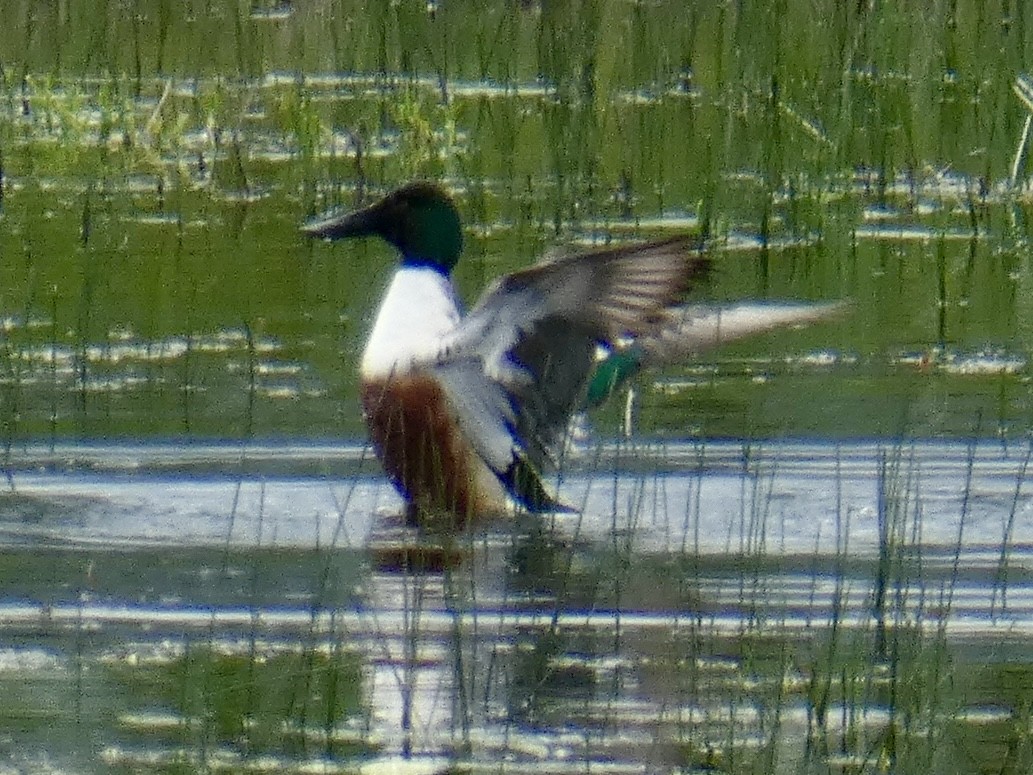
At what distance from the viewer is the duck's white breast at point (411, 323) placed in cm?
616

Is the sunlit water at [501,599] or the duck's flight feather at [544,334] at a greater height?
the duck's flight feather at [544,334]

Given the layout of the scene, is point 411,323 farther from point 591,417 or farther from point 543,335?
point 591,417

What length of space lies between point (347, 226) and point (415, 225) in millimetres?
297

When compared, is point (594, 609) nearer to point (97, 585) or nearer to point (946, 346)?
point (97, 585)

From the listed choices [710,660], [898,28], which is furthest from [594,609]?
[898,28]

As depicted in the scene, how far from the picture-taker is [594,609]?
5.17m

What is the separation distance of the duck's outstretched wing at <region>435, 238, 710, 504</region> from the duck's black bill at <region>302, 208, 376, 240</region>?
2.74 feet

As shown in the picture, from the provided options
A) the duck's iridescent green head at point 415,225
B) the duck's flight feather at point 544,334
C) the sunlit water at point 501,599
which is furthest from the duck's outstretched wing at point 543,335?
the duck's iridescent green head at point 415,225

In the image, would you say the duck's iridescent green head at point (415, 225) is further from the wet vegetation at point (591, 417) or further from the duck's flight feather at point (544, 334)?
the duck's flight feather at point (544, 334)

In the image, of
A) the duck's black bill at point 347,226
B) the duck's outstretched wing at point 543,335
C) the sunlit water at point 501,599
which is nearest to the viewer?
the sunlit water at point 501,599

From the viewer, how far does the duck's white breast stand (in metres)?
6.16

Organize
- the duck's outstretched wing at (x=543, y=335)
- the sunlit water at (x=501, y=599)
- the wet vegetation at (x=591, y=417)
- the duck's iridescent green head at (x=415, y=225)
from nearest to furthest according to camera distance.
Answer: the sunlit water at (x=501, y=599) → the wet vegetation at (x=591, y=417) → the duck's outstretched wing at (x=543, y=335) → the duck's iridescent green head at (x=415, y=225)

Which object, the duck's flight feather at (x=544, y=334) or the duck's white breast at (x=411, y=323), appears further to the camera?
the duck's white breast at (x=411, y=323)

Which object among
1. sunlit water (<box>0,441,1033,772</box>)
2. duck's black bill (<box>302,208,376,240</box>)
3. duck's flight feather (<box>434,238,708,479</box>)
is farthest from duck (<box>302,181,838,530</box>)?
duck's black bill (<box>302,208,376,240</box>)
